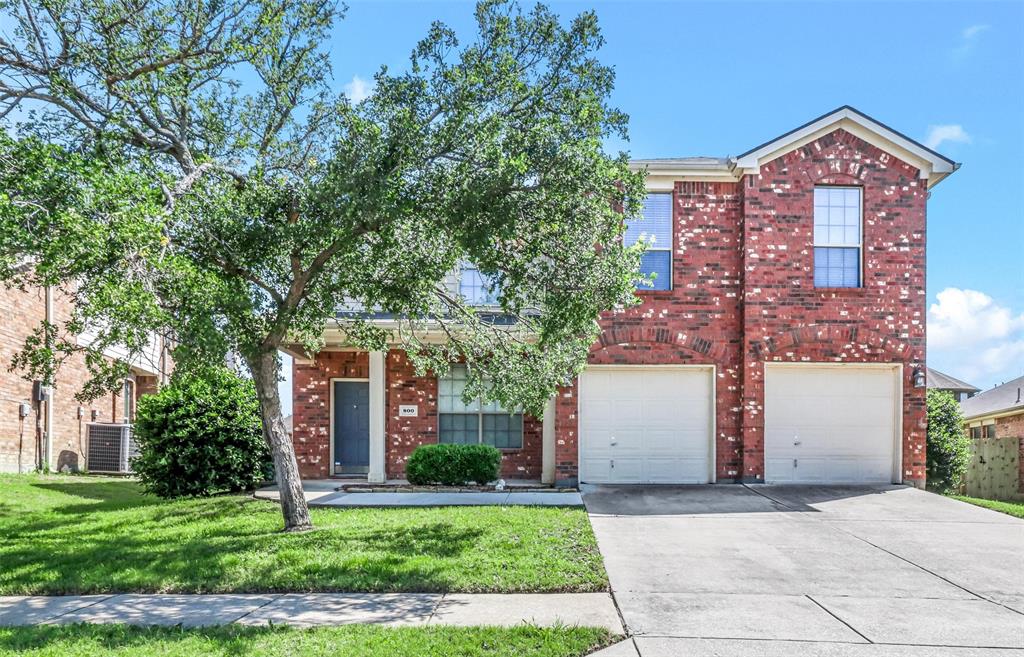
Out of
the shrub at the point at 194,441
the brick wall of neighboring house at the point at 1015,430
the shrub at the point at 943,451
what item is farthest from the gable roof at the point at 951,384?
the shrub at the point at 194,441

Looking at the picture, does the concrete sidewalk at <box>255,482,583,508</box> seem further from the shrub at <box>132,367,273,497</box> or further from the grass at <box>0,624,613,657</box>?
the grass at <box>0,624,613,657</box>

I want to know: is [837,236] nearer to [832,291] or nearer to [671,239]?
[832,291]

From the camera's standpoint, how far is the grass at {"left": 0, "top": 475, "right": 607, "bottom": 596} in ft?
23.5

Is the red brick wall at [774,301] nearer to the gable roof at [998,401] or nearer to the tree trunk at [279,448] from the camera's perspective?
the tree trunk at [279,448]

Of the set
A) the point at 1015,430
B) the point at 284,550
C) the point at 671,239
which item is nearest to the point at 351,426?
the point at 671,239

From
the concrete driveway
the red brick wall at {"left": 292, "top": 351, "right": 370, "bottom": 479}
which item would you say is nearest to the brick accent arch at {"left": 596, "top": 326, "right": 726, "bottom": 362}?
the concrete driveway

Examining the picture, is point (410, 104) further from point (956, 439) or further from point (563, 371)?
point (956, 439)

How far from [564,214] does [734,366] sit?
23.3ft

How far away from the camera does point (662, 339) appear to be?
46.3 ft

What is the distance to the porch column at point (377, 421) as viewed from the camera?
587 inches

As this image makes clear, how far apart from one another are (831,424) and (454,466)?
6782 mm

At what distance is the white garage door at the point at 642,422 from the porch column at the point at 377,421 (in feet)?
12.4

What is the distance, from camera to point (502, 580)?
23.4 ft

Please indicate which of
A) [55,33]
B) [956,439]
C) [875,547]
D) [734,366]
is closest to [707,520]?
[875,547]
